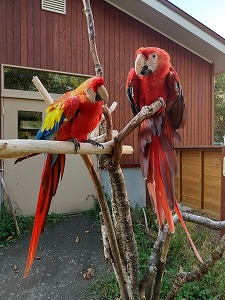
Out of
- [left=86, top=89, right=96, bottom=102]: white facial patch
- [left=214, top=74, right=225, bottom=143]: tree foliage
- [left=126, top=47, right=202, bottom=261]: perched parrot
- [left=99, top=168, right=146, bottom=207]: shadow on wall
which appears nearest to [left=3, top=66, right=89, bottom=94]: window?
[left=99, top=168, right=146, bottom=207]: shadow on wall

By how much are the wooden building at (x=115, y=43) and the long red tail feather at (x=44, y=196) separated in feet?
8.20

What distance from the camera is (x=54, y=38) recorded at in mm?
3588

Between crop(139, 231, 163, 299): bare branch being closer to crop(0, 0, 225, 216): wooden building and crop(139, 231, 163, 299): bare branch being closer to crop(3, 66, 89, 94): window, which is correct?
crop(0, 0, 225, 216): wooden building

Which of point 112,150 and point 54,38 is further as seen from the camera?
point 54,38

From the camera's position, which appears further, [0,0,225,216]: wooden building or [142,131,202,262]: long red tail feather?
[0,0,225,216]: wooden building

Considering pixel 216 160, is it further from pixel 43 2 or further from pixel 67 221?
pixel 43 2

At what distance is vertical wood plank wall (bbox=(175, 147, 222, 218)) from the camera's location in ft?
9.68

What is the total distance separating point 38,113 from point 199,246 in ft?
8.81

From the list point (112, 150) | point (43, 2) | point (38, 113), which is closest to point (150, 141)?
point (112, 150)

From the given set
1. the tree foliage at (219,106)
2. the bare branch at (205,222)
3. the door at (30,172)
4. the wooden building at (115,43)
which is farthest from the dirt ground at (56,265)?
the tree foliage at (219,106)

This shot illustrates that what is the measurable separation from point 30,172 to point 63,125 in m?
2.57

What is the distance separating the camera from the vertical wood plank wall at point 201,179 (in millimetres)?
2949

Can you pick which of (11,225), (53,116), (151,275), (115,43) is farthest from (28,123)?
(151,275)

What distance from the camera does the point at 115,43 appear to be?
12.9 feet
